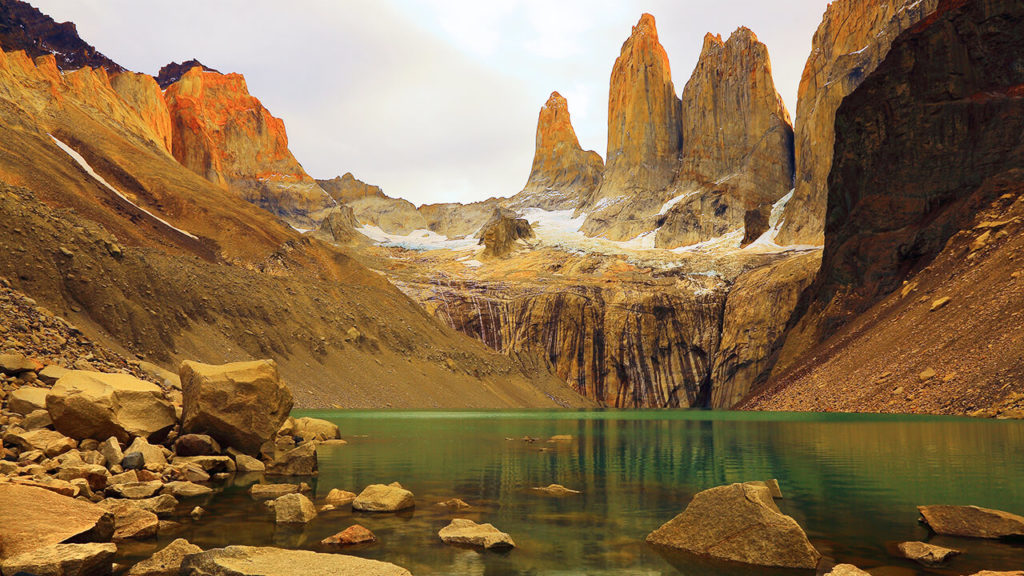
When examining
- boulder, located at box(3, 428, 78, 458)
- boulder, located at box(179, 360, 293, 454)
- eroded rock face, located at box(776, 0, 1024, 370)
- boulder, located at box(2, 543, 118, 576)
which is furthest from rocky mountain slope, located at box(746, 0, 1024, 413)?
boulder, located at box(3, 428, 78, 458)

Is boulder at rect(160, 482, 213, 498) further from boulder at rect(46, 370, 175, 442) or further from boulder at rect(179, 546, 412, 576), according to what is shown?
boulder at rect(179, 546, 412, 576)

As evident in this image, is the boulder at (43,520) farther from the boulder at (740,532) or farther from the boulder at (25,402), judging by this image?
the boulder at (25,402)

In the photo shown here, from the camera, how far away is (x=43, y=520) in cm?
941

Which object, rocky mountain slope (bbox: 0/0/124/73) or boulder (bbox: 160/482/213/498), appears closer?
boulder (bbox: 160/482/213/498)

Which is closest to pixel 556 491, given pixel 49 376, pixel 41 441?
pixel 41 441

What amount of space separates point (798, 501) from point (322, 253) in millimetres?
91087

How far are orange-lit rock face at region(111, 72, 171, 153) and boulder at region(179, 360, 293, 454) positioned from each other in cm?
14011

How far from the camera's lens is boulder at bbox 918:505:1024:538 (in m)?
11.1

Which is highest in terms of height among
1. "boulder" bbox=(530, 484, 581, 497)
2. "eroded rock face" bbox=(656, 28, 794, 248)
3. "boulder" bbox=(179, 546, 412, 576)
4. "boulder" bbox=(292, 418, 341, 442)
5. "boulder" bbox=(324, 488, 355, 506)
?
"eroded rock face" bbox=(656, 28, 794, 248)

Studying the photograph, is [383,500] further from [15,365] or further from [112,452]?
[15,365]

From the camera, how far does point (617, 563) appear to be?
32.7 feet

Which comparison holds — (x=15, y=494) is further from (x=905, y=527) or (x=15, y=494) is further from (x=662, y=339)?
(x=662, y=339)

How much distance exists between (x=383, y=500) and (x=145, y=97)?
167127 millimetres

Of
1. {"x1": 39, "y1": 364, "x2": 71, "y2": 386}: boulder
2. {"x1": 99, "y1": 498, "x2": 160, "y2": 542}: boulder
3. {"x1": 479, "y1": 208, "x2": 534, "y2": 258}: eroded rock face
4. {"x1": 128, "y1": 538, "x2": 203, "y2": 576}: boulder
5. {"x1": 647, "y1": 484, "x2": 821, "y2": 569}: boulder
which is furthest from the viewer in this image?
{"x1": 479, "y1": 208, "x2": 534, "y2": 258}: eroded rock face
